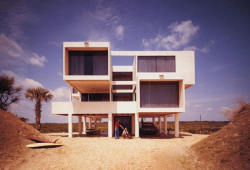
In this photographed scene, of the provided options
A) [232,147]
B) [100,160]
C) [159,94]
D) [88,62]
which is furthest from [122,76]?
[232,147]

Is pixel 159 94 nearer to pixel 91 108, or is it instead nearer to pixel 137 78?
pixel 137 78

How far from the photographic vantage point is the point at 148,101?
15.5 meters

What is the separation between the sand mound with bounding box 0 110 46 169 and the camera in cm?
693

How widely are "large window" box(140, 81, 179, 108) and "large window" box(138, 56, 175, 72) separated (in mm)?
2391

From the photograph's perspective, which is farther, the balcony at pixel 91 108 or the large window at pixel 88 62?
the balcony at pixel 91 108

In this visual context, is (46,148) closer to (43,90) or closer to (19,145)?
(19,145)

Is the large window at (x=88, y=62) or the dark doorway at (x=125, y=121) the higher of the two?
the large window at (x=88, y=62)

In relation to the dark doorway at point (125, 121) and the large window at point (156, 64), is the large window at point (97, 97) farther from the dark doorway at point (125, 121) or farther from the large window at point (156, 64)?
the large window at point (156, 64)

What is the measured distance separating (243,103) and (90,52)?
1397cm

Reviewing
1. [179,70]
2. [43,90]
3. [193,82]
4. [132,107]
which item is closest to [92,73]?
[132,107]

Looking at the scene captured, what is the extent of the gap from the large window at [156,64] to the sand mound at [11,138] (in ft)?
41.5

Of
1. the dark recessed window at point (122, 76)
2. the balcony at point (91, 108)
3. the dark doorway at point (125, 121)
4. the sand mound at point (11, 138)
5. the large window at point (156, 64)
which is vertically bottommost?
the dark doorway at point (125, 121)

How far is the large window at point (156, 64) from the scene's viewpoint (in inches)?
696

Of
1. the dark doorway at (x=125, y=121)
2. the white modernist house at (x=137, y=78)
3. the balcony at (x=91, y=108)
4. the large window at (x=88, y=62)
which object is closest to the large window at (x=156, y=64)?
the white modernist house at (x=137, y=78)
